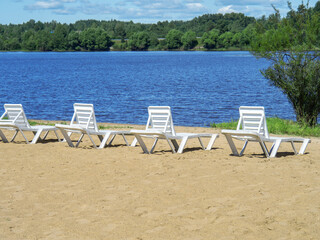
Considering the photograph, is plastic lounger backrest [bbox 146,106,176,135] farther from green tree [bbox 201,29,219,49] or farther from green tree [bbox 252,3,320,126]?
green tree [bbox 201,29,219,49]

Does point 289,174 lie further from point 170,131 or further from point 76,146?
point 76,146

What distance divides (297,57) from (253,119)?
656 centimetres

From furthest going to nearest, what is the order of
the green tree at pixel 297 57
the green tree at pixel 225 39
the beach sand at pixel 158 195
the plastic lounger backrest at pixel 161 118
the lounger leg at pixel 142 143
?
the green tree at pixel 225 39, the green tree at pixel 297 57, the plastic lounger backrest at pixel 161 118, the lounger leg at pixel 142 143, the beach sand at pixel 158 195

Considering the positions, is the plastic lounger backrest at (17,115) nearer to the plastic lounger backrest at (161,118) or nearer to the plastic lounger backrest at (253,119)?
the plastic lounger backrest at (161,118)

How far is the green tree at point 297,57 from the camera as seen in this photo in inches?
634

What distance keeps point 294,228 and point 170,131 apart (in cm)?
569

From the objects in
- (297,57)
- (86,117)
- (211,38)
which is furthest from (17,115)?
(211,38)

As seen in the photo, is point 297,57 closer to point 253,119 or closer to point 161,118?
point 253,119

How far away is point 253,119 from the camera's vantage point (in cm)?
1066

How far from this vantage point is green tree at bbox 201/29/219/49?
19000cm

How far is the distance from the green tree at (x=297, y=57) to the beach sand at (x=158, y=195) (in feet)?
18.3

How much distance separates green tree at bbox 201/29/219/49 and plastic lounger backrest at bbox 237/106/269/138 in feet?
594

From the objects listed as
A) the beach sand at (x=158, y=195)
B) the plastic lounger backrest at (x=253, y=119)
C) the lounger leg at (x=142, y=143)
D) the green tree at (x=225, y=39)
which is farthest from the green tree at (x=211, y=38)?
the beach sand at (x=158, y=195)

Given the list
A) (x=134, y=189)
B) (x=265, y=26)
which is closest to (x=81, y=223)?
(x=134, y=189)
